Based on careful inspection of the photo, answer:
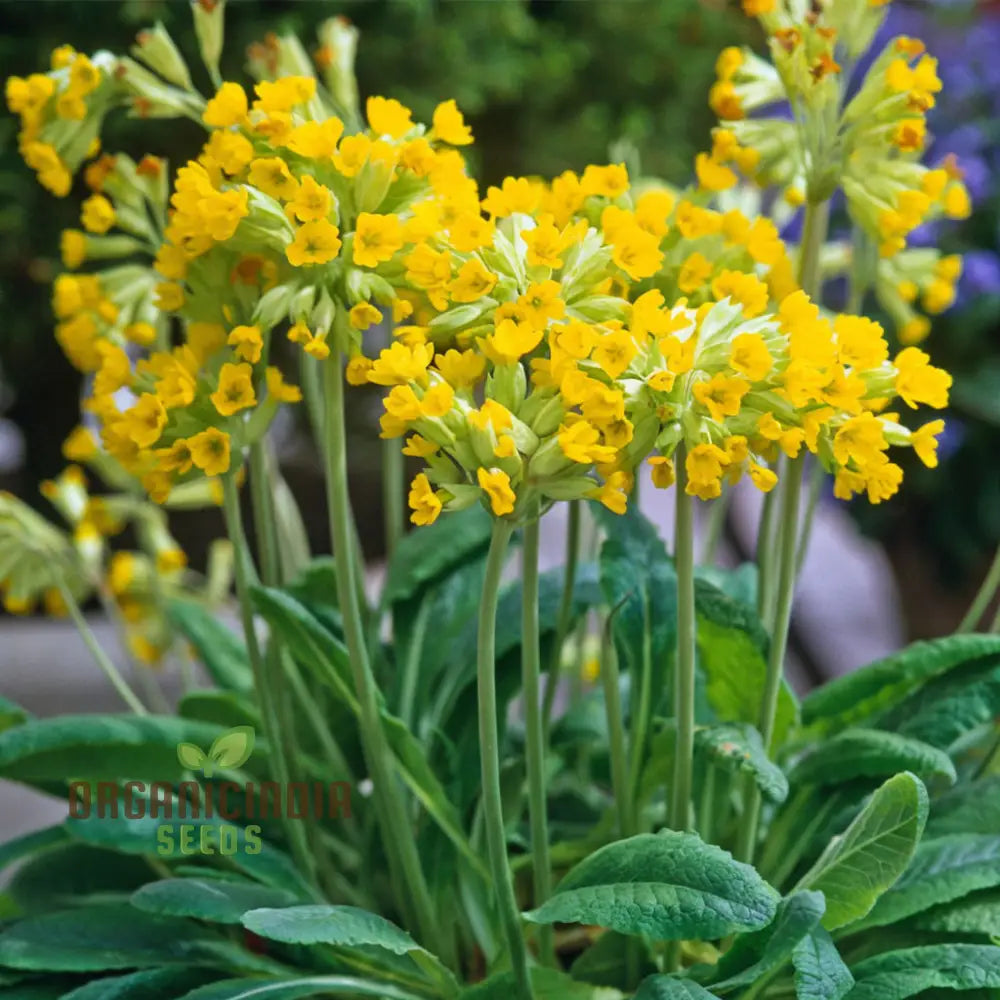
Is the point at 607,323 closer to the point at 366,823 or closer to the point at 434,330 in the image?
the point at 434,330

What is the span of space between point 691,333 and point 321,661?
0.21 metres

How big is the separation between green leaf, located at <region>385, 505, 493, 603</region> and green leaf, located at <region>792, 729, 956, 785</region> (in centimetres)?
18

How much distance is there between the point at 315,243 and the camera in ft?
1.28

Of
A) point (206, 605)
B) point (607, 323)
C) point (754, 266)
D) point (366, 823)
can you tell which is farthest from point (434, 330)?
point (206, 605)

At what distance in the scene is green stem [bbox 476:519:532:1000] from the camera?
379mm

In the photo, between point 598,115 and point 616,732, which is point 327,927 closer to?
point 616,732

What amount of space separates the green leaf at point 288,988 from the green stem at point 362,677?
0.04m

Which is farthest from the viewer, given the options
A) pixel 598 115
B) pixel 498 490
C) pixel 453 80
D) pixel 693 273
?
pixel 598 115

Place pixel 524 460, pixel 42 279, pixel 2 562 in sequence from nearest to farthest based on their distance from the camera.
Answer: pixel 524 460, pixel 2 562, pixel 42 279

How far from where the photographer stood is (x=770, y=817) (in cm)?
58

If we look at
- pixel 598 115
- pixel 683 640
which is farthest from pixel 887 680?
pixel 598 115

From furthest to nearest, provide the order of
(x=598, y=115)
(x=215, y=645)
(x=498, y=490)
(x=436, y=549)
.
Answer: (x=598, y=115) → (x=215, y=645) → (x=436, y=549) → (x=498, y=490)

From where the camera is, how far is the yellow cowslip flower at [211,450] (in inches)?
16.4

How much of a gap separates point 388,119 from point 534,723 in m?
0.21
